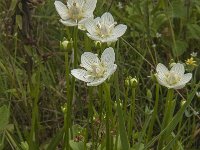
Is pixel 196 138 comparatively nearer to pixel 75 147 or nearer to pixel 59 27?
pixel 75 147

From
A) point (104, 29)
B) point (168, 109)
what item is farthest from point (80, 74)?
point (168, 109)

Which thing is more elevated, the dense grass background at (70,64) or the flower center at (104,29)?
the flower center at (104,29)

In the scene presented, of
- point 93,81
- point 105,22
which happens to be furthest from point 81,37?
point 93,81

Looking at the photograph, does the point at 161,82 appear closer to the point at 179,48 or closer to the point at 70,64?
the point at 70,64

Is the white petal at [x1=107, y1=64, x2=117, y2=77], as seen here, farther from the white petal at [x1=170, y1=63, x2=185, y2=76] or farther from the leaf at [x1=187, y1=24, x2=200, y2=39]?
the leaf at [x1=187, y1=24, x2=200, y2=39]

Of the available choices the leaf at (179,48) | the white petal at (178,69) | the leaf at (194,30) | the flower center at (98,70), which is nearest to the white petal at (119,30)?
the flower center at (98,70)

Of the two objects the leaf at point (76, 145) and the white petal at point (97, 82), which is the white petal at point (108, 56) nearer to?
the white petal at point (97, 82)

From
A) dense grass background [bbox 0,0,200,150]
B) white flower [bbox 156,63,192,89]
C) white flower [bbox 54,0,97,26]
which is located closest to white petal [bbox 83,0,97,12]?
white flower [bbox 54,0,97,26]
